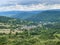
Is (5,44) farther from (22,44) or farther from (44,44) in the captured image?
(44,44)

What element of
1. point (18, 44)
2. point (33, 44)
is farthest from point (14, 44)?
point (33, 44)

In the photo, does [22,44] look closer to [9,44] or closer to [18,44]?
[18,44]

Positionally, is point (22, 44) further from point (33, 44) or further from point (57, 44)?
point (57, 44)

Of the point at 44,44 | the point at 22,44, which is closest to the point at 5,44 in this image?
the point at 22,44

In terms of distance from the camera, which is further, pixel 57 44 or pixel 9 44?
pixel 9 44

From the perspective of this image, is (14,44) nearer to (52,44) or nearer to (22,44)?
(22,44)

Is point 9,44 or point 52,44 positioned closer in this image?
point 52,44
